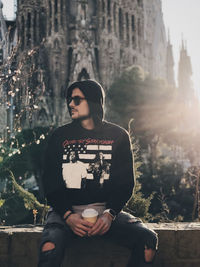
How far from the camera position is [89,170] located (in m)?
3.53

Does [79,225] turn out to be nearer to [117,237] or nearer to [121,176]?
[117,237]

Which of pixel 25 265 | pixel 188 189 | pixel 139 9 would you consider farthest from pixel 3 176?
pixel 139 9

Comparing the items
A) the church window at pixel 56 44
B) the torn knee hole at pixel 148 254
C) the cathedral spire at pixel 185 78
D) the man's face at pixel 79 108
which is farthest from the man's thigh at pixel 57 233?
the cathedral spire at pixel 185 78

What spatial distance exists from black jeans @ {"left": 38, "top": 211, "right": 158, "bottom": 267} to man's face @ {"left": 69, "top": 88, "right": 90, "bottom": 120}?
1.01m

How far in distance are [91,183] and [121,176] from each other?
30 centimetres

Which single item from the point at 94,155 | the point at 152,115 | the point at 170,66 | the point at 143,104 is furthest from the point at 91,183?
the point at 170,66

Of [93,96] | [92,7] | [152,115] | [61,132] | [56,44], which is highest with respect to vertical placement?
[92,7]

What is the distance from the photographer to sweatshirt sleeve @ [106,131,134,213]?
347 cm

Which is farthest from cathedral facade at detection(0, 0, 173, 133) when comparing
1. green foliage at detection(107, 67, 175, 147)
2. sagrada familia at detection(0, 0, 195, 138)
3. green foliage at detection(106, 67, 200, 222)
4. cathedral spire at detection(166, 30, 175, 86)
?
cathedral spire at detection(166, 30, 175, 86)

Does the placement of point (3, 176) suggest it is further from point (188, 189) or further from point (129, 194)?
point (129, 194)

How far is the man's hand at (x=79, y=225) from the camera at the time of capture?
3.24 meters

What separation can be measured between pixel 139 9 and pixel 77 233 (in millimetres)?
50812

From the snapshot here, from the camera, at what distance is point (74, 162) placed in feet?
11.7

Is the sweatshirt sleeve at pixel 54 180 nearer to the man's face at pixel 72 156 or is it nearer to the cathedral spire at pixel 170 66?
the man's face at pixel 72 156
